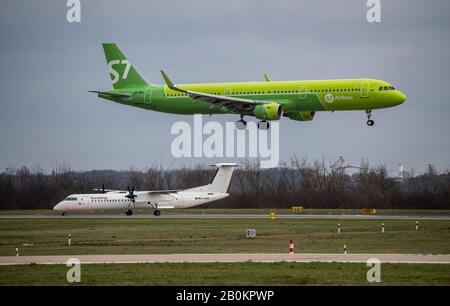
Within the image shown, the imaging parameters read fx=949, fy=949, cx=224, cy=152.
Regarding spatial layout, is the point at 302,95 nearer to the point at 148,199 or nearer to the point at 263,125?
the point at 263,125

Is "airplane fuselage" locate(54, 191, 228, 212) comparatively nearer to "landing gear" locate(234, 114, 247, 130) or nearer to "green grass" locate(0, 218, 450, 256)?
"green grass" locate(0, 218, 450, 256)

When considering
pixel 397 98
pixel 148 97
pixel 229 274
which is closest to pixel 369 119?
pixel 397 98

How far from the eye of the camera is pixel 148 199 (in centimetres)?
10412

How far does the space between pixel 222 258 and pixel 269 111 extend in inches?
1369

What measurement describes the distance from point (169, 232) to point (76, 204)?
34602mm

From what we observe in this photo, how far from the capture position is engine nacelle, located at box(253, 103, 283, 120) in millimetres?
78688

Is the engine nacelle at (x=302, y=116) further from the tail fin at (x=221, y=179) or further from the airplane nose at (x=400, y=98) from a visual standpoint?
the tail fin at (x=221, y=179)

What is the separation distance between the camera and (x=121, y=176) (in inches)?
7741

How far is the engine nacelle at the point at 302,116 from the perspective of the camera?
8375 cm

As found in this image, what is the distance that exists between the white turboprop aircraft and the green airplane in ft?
46.9

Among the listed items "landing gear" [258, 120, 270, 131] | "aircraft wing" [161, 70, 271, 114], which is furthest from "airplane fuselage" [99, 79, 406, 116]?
"landing gear" [258, 120, 270, 131]
